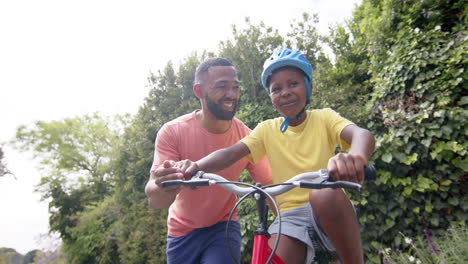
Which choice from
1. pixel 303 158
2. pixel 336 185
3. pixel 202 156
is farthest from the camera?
pixel 202 156

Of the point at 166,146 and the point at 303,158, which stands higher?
the point at 166,146

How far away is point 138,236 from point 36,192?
1958 centimetres

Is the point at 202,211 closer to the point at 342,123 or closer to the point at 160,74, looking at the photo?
the point at 342,123

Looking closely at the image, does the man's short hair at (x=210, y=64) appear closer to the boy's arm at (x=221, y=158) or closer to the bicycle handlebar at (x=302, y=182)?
the boy's arm at (x=221, y=158)

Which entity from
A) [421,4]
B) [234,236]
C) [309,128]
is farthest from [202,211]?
[421,4]

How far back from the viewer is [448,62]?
3635 mm

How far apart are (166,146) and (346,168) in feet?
6.04

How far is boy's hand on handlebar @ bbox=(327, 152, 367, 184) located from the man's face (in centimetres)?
157

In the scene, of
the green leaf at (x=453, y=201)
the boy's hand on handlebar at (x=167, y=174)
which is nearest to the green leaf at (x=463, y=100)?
the green leaf at (x=453, y=201)

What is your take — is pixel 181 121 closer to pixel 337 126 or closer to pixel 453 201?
pixel 337 126

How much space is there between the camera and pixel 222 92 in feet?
8.80

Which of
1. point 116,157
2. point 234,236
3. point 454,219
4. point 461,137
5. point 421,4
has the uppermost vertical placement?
point 116,157

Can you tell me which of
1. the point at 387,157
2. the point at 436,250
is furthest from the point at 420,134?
the point at 436,250

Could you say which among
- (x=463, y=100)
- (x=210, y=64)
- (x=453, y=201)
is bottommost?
(x=453, y=201)
